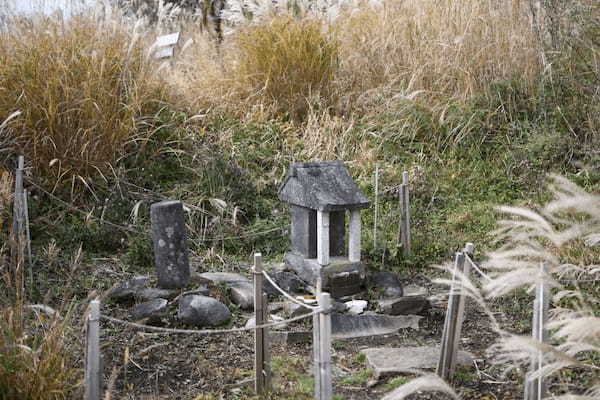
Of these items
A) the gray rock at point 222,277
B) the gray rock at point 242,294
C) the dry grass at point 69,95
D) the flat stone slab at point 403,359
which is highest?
the dry grass at point 69,95

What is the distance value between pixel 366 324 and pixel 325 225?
67 cm

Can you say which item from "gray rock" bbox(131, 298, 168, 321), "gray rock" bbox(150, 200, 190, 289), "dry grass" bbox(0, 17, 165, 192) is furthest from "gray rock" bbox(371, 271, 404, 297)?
"dry grass" bbox(0, 17, 165, 192)

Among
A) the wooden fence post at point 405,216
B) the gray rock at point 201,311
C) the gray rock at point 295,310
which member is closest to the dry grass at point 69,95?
the gray rock at point 201,311

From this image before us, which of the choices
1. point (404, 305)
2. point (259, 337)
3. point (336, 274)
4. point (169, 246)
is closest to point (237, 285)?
point (169, 246)

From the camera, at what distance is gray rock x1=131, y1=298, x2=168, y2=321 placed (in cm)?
474

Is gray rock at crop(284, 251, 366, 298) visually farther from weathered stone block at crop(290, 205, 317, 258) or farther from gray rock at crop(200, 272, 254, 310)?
gray rock at crop(200, 272, 254, 310)

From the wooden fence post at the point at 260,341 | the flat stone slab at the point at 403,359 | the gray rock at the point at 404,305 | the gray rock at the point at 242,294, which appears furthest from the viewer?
the gray rock at the point at 242,294

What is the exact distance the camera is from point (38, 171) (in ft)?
21.4

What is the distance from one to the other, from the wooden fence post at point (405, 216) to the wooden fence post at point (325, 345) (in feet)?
9.81

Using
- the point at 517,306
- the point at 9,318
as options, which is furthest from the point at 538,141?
the point at 9,318

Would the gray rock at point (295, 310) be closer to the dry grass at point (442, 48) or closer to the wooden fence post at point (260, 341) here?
the wooden fence post at point (260, 341)

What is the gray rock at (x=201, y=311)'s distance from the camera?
15.6 ft

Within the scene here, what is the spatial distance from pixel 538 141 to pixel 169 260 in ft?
12.6

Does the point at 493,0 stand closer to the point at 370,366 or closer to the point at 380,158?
the point at 380,158
